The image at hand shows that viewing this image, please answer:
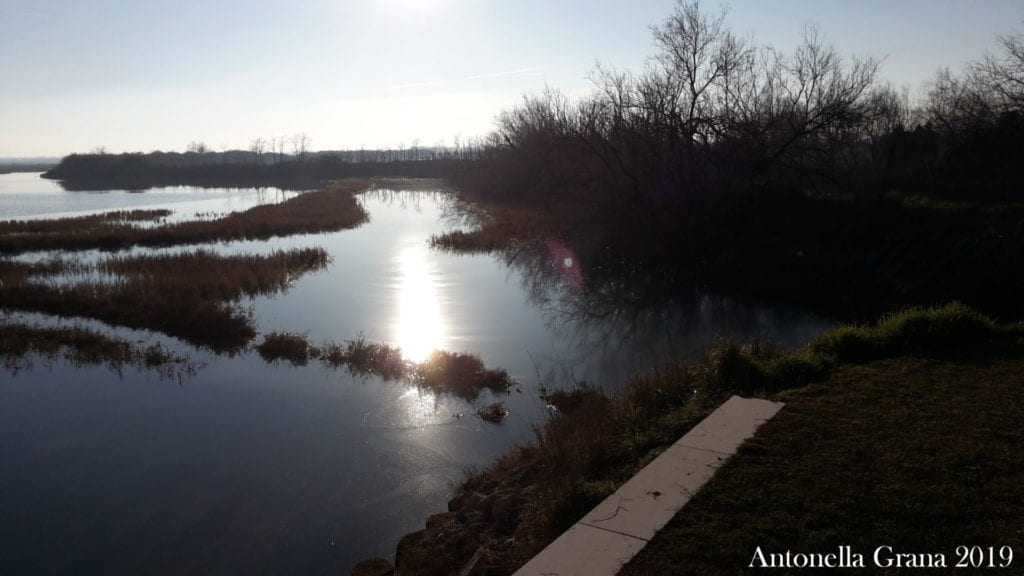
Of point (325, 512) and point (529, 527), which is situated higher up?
point (529, 527)

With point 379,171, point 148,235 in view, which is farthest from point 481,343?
point 379,171

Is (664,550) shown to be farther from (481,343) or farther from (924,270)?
(924,270)

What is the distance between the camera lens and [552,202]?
126 ft

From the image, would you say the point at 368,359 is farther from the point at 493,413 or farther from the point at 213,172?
the point at 213,172

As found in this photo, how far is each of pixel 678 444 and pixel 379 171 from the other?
376 ft

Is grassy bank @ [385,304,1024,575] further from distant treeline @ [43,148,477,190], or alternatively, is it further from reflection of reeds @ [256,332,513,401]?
distant treeline @ [43,148,477,190]

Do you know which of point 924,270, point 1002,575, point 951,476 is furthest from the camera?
point 924,270

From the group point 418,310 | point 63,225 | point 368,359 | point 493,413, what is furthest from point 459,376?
point 63,225

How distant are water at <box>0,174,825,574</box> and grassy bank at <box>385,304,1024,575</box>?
0.97m

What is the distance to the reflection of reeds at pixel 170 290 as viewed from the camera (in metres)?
15.6

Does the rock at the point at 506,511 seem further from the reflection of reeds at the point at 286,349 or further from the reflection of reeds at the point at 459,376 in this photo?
the reflection of reeds at the point at 286,349

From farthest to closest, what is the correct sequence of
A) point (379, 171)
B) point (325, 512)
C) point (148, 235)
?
point (379, 171)
point (148, 235)
point (325, 512)

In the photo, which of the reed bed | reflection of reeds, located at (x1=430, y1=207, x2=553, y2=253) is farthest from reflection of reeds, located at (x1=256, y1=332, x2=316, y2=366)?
the reed bed

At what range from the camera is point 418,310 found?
17.0 metres
